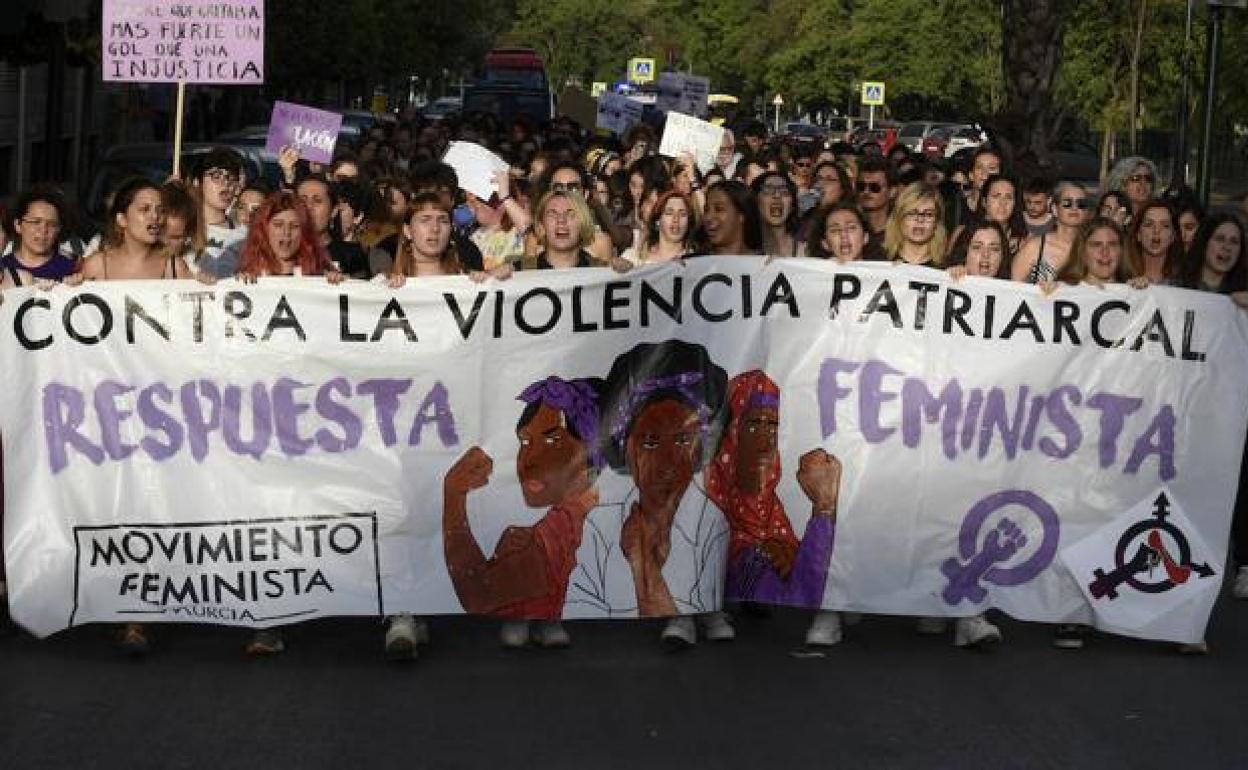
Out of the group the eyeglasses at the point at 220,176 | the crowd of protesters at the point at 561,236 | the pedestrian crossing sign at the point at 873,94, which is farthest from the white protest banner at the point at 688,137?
the pedestrian crossing sign at the point at 873,94

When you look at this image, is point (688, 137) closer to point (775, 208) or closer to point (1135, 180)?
point (1135, 180)

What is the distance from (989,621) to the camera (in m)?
9.83

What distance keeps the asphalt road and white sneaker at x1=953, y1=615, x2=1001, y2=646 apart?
1.9 inches

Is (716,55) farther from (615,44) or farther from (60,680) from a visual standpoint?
(60,680)

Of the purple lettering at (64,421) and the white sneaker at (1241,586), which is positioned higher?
the purple lettering at (64,421)

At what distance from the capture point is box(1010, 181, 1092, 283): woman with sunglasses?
1123 centimetres

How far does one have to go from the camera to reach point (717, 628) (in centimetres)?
932

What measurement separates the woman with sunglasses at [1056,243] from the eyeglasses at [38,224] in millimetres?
4115

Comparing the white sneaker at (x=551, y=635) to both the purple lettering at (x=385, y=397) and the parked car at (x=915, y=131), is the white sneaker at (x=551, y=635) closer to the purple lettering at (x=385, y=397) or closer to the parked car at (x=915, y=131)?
the purple lettering at (x=385, y=397)

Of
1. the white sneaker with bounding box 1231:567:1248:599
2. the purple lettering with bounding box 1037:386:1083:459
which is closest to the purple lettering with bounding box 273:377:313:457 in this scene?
the purple lettering with bounding box 1037:386:1083:459

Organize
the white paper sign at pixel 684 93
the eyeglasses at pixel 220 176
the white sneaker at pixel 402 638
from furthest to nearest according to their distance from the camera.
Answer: the white paper sign at pixel 684 93 < the eyeglasses at pixel 220 176 < the white sneaker at pixel 402 638

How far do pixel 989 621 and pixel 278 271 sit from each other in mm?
3078

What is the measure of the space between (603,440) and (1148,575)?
6.90 feet

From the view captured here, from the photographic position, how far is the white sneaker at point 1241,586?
34.9ft
